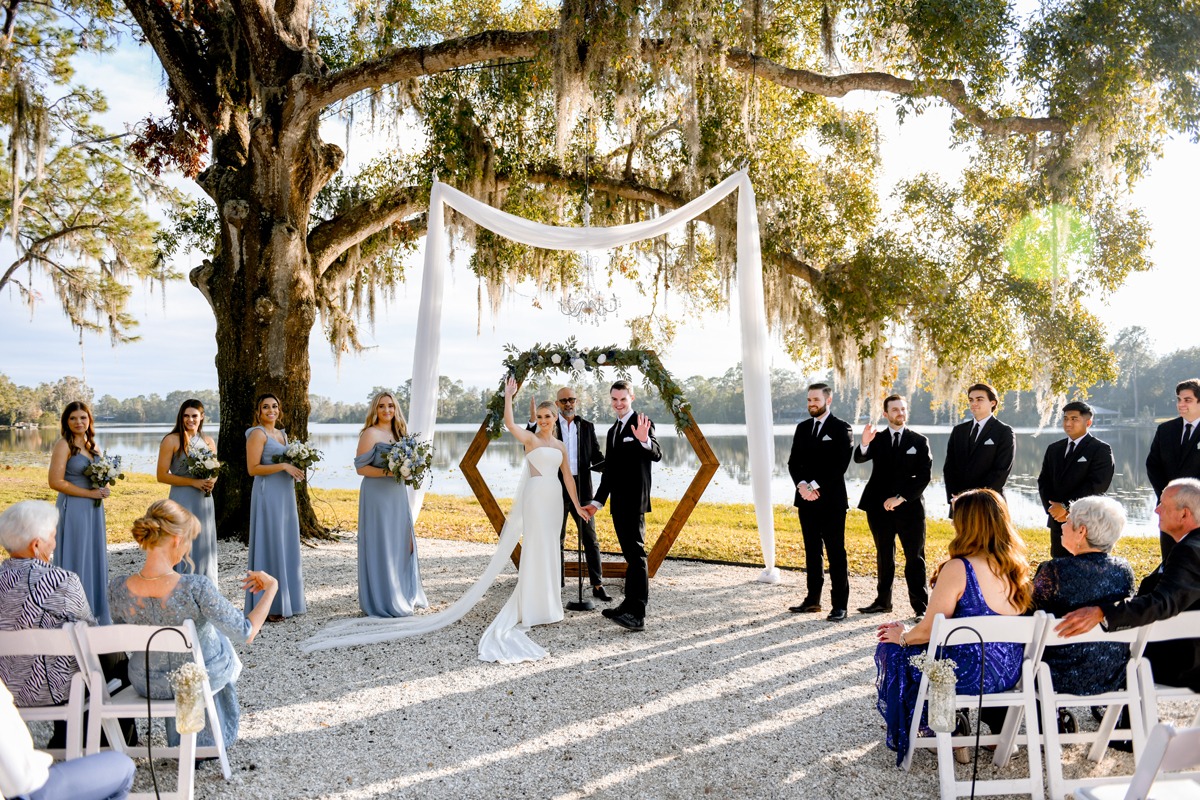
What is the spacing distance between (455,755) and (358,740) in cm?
55

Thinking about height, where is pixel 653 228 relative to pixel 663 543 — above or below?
above

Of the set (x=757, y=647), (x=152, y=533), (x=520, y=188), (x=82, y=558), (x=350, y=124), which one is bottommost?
(x=757, y=647)

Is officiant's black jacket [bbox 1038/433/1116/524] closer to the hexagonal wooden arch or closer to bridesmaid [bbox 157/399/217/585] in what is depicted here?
the hexagonal wooden arch

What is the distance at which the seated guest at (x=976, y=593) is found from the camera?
3.43 m

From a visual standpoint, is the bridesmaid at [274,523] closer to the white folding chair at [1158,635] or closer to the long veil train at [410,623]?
the long veil train at [410,623]

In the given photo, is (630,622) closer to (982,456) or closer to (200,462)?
(982,456)

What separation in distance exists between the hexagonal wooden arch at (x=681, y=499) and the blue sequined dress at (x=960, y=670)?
336cm

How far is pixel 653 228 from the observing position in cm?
705

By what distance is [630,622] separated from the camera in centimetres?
602

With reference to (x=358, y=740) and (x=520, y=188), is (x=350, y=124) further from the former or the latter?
(x=358, y=740)

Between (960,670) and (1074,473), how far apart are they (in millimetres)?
3140

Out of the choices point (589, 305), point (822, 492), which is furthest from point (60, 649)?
point (589, 305)

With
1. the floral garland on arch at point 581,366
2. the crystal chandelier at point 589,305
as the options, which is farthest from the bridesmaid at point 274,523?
the crystal chandelier at point 589,305

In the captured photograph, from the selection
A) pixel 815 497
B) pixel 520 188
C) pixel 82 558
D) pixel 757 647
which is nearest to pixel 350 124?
pixel 520 188
